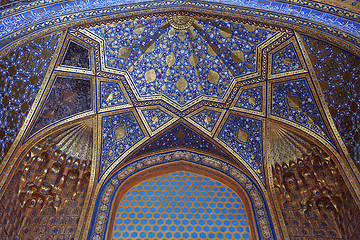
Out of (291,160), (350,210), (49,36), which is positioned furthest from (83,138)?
(350,210)

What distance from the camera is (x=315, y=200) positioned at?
764cm

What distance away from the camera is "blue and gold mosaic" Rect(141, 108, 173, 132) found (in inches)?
341

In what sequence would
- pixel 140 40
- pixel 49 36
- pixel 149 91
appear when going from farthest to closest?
pixel 149 91
pixel 140 40
pixel 49 36

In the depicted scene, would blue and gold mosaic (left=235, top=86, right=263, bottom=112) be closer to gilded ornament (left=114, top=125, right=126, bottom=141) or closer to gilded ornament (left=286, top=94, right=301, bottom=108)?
gilded ornament (left=286, top=94, right=301, bottom=108)

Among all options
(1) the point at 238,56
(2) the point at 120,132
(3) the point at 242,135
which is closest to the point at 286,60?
(1) the point at 238,56

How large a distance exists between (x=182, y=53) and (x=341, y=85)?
3.30 m

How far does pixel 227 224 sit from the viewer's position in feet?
25.1

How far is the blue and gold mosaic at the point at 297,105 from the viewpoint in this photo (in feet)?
24.6

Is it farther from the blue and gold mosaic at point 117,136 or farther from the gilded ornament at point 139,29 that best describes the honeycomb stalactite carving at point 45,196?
A: the gilded ornament at point 139,29

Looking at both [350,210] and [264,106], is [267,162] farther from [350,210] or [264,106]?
[350,210]

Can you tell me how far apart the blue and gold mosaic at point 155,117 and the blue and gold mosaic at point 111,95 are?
0.57 metres

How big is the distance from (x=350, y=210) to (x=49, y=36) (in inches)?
243

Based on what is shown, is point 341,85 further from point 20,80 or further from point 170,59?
point 20,80

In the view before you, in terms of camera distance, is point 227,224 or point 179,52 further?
point 179,52
